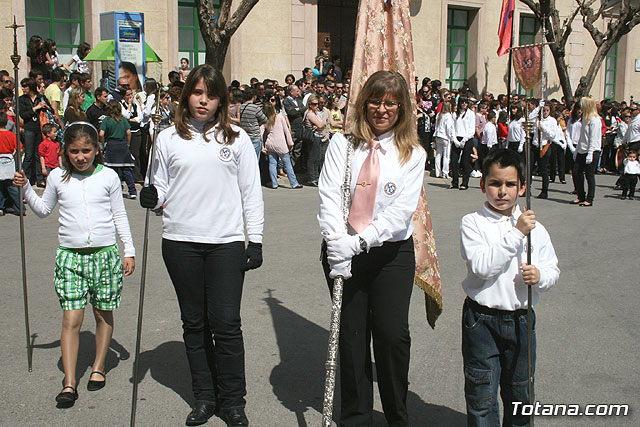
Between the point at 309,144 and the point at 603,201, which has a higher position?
the point at 309,144

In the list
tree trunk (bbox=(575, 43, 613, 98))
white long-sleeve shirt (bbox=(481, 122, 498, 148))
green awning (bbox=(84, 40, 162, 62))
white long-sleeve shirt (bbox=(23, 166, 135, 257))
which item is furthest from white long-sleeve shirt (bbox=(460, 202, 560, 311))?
tree trunk (bbox=(575, 43, 613, 98))

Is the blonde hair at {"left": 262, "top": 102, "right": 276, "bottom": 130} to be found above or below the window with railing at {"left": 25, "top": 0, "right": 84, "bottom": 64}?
below

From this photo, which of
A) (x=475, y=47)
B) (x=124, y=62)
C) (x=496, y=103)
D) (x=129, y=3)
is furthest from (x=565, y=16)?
(x=124, y=62)

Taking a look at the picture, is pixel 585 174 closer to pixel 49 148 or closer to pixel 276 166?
pixel 276 166

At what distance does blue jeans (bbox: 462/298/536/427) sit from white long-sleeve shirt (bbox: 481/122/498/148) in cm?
1387

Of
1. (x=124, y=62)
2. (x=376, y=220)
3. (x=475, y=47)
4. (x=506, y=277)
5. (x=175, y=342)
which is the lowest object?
(x=175, y=342)

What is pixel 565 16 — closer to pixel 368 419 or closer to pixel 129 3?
pixel 129 3

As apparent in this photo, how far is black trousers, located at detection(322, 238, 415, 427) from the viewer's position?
3777 millimetres

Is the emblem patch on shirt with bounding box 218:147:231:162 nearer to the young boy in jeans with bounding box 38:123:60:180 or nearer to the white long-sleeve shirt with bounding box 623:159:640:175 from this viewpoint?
the young boy in jeans with bounding box 38:123:60:180

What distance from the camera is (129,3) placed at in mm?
18891

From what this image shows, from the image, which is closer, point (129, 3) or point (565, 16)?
point (129, 3)

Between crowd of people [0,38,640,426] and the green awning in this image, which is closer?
crowd of people [0,38,640,426]

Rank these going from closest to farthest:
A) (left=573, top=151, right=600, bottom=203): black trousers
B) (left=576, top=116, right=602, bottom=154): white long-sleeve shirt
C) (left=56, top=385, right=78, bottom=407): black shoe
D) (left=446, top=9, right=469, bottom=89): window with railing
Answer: (left=56, top=385, right=78, bottom=407): black shoe < (left=576, top=116, right=602, bottom=154): white long-sleeve shirt < (left=573, top=151, right=600, bottom=203): black trousers < (left=446, top=9, right=469, bottom=89): window with railing

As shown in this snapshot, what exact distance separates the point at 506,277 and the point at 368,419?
3.67ft
